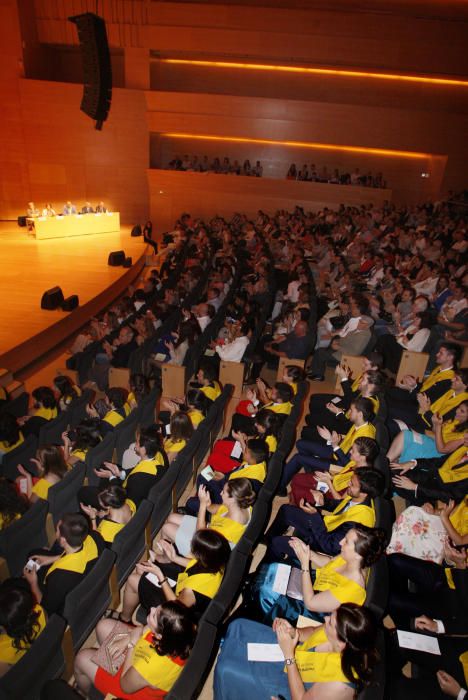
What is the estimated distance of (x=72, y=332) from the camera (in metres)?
7.64

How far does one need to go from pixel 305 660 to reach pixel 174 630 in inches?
25.3

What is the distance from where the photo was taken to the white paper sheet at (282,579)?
8.23 ft

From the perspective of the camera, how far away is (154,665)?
190cm

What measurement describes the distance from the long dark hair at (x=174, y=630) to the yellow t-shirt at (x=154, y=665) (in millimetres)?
81

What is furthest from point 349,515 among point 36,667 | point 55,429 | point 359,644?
point 55,429

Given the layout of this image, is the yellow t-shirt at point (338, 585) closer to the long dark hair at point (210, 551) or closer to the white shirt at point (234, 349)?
the long dark hair at point (210, 551)

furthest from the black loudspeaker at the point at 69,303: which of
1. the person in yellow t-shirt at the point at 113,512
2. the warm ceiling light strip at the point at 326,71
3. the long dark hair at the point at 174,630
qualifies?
the warm ceiling light strip at the point at 326,71

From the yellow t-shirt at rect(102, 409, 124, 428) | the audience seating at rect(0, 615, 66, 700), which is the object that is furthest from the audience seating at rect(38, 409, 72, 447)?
the audience seating at rect(0, 615, 66, 700)

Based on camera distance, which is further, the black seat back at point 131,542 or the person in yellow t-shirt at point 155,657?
the black seat back at point 131,542

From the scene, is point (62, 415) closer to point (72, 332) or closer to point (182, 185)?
point (72, 332)

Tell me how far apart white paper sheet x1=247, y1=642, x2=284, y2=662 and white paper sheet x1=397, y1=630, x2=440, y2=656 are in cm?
65

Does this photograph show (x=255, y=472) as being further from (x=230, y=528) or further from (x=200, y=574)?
(x=200, y=574)

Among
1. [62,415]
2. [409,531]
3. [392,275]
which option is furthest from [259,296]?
[409,531]

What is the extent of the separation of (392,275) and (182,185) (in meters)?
9.48
